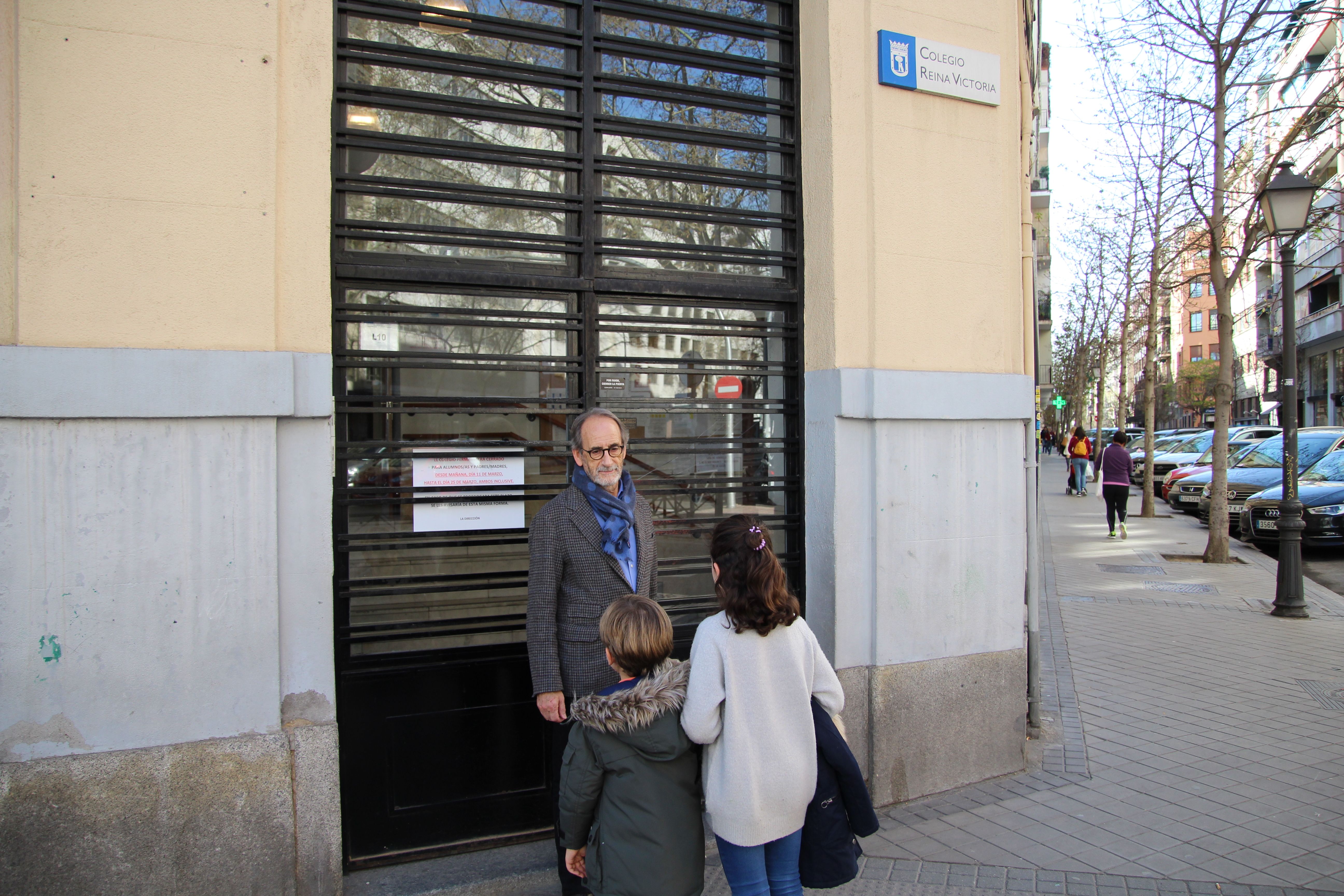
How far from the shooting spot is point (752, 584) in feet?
8.51

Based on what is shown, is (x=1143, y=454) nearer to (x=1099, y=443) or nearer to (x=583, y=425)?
(x=1099, y=443)

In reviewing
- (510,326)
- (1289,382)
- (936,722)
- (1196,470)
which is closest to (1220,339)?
(1289,382)

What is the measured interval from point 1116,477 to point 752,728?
1438 cm

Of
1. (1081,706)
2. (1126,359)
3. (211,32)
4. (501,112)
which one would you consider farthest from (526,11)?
(1126,359)

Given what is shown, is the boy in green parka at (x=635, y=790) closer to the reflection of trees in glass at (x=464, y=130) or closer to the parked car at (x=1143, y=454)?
the reflection of trees in glass at (x=464, y=130)

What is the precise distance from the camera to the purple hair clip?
8.66 feet

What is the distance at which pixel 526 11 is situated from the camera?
4.32 metres

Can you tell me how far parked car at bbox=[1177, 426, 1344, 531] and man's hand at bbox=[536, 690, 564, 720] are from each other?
1520 cm

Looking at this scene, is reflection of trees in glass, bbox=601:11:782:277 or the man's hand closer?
the man's hand

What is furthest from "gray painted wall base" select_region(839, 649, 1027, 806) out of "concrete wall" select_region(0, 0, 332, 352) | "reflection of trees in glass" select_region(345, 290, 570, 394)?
"concrete wall" select_region(0, 0, 332, 352)

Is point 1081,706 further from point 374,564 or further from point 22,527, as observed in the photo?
point 22,527

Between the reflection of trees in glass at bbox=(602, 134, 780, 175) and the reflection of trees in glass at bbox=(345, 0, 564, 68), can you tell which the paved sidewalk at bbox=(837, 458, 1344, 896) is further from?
the reflection of trees in glass at bbox=(345, 0, 564, 68)

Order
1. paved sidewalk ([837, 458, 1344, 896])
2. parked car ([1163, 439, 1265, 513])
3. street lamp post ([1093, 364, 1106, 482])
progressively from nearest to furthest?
paved sidewalk ([837, 458, 1344, 896]) → parked car ([1163, 439, 1265, 513]) → street lamp post ([1093, 364, 1106, 482])

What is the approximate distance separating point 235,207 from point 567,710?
7.82 ft
